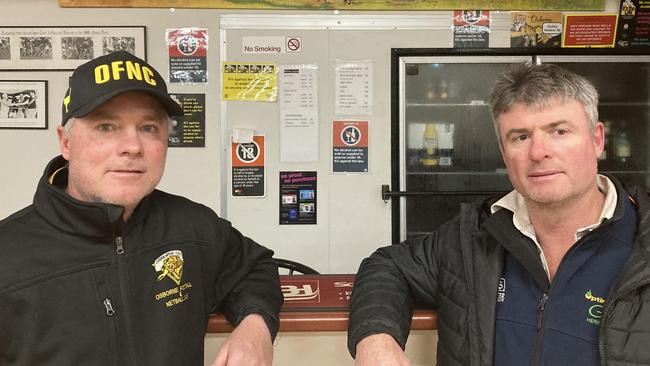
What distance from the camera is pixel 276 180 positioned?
11.7 feet

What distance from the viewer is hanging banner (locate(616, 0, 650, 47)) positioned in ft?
11.6

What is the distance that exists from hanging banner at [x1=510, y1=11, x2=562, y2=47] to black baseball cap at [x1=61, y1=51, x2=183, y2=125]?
2.95 meters

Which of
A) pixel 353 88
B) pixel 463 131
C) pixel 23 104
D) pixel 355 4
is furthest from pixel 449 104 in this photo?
pixel 23 104

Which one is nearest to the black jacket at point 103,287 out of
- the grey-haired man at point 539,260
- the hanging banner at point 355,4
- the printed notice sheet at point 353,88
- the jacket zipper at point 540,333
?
the grey-haired man at point 539,260

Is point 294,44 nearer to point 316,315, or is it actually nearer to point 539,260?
point 316,315

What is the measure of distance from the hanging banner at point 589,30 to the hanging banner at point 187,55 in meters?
2.32

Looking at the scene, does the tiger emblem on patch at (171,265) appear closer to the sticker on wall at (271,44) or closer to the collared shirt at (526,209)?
the collared shirt at (526,209)

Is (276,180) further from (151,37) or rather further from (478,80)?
(478,80)

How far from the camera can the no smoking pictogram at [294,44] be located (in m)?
3.52

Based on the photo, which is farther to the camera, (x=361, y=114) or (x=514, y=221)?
(x=361, y=114)

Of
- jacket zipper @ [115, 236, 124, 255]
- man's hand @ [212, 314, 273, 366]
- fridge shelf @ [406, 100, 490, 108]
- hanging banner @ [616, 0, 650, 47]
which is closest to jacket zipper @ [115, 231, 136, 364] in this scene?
jacket zipper @ [115, 236, 124, 255]

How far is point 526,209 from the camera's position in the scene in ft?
4.33

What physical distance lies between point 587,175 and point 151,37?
297 cm

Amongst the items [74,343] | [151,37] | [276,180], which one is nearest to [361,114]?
[276,180]
